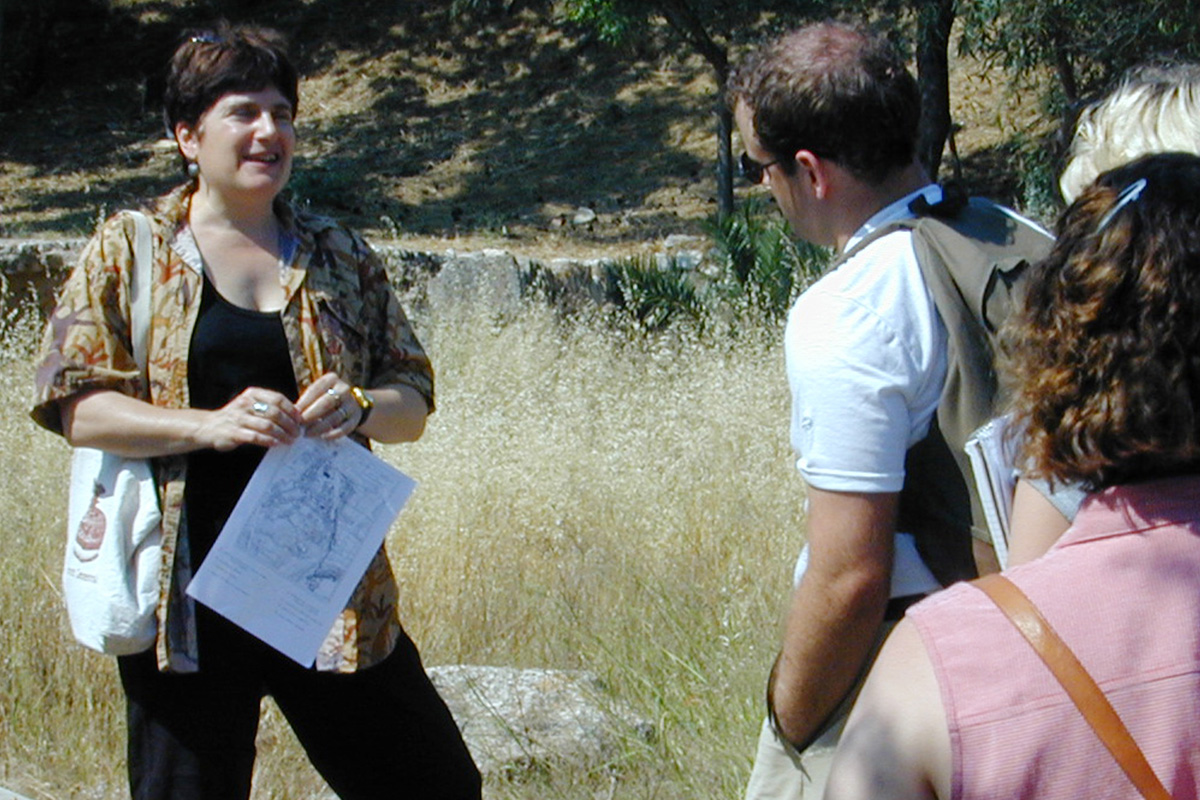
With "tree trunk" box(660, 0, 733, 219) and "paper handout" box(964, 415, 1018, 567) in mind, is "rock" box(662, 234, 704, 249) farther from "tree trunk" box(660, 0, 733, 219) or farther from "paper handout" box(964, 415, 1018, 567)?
"paper handout" box(964, 415, 1018, 567)

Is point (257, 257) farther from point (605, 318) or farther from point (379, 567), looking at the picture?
point (605, 318)

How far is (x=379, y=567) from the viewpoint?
112 inches

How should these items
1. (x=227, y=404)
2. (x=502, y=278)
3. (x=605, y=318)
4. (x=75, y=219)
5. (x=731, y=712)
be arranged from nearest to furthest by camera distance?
1. (x=227, y=404)
2. (x=731, y=712)
3. (x=605, y=318)
4. (x=502, y=278)
5. (x=75, y=219)

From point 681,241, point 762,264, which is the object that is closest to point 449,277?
point 762,264

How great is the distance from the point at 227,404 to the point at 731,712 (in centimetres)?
158

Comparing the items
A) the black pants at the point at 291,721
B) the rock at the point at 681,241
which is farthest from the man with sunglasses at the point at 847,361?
the rock at the point at 681,241

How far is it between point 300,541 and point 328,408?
250 mm

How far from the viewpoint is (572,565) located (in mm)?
4816

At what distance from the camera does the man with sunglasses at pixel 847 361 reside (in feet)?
6.29

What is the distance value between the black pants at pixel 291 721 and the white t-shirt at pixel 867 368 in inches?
46.2

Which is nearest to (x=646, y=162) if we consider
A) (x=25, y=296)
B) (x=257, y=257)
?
(x=25, y=296)

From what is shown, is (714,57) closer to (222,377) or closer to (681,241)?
(681,241)

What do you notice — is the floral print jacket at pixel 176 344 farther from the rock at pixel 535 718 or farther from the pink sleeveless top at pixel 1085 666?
the pink sleeveless top at pixel 1085 666

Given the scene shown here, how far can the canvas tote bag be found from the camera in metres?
2.59
